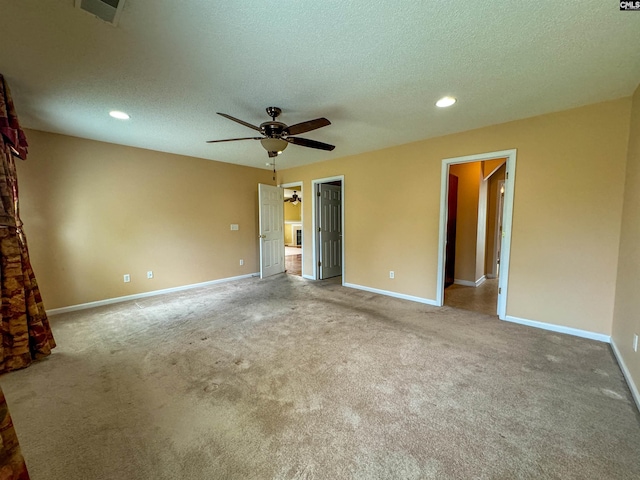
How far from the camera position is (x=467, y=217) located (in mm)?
4812

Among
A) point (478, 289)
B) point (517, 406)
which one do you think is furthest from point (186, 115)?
point (478, 289)

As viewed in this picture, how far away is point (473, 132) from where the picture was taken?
3256 millimetres

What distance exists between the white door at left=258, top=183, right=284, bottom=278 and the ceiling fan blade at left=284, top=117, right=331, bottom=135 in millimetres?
2809

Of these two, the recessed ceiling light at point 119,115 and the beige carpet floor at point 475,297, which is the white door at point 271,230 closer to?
the recessed ceiling light at point 119,115

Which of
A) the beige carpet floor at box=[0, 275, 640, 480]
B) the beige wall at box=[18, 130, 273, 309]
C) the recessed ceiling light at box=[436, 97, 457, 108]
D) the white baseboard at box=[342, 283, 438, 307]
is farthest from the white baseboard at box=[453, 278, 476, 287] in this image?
the beige wall at box=[18, 130, 273, 309]

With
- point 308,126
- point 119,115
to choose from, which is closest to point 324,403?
point 308,126

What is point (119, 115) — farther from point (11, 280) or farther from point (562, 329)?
point (562, 329)

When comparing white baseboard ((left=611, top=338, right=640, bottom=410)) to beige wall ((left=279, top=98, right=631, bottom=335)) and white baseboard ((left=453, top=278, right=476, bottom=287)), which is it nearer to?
beige wall ((left=279, top=98, right=631, bottom=335))

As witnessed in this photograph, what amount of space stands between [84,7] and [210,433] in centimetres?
255

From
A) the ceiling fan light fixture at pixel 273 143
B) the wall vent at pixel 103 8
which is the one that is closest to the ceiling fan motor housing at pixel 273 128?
the ceiling fan light fixture at pixel 273 143

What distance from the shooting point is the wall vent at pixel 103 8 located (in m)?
1.36

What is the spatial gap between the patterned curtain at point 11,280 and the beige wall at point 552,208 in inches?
170

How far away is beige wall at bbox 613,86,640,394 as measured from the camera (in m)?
1.92

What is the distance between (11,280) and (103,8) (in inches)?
91.0
